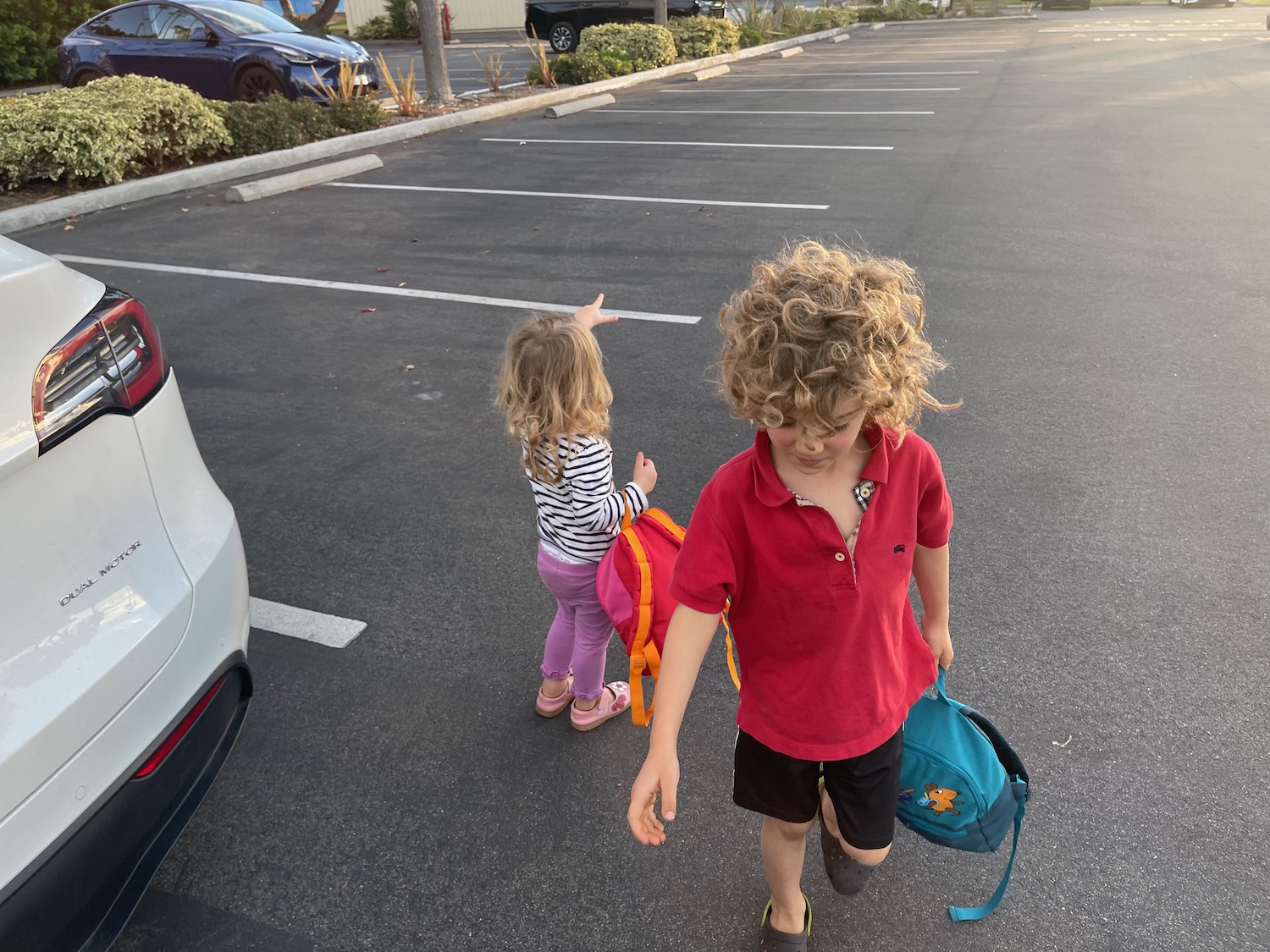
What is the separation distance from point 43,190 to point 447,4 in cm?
2853

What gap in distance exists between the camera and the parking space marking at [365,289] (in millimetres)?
6023

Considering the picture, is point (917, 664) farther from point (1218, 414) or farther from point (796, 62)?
point (796, 62)

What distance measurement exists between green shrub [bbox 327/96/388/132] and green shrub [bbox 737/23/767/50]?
43.4 ft

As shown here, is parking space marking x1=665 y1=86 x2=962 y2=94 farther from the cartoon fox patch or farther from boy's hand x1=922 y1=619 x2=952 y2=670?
the cartoon fox patch

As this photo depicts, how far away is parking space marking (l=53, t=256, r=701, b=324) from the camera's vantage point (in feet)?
19.8

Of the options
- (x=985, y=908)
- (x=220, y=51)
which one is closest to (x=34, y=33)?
(x=220, y=51)

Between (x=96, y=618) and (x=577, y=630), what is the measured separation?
1.27 m

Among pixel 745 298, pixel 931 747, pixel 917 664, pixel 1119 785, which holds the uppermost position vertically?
pixel 745 298

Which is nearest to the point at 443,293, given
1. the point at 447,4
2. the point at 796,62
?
the point at 796,62

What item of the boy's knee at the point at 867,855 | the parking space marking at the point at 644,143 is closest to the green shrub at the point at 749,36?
the parking space marking at the point at 644,143

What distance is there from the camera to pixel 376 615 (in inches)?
129

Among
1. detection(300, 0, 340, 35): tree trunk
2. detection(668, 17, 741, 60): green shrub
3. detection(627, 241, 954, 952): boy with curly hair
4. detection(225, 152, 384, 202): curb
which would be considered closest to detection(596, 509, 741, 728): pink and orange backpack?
detection(627, 241, 954, 952): boy with curly hair

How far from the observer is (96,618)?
176 cm

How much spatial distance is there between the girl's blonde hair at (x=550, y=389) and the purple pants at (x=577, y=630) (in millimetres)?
291
